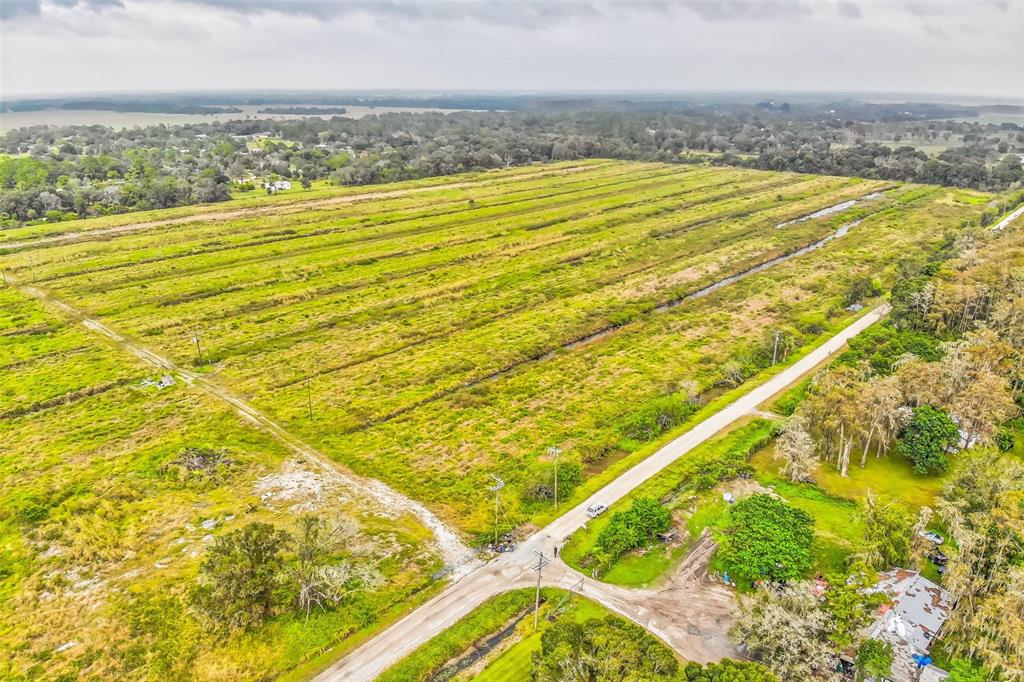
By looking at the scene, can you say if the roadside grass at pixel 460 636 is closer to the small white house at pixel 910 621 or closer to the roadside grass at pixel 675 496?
the roadside grass at pixel 675 496

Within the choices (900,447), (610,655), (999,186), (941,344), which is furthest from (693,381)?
(999,186)

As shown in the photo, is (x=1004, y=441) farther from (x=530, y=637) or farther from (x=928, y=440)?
(x=530, y=637)

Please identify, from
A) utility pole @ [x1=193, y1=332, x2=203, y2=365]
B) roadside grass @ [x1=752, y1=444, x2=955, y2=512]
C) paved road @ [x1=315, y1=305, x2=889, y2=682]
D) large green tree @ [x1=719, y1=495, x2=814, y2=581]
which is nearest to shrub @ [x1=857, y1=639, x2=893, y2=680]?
large green tree @ [x1=719, y1=495, x2=814, y2=581]

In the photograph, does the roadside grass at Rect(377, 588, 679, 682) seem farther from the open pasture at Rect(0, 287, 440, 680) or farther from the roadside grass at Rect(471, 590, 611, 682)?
the open pasture at Rect(0, 287, 440, 680)

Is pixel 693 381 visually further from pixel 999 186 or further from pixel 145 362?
pixel 999 186

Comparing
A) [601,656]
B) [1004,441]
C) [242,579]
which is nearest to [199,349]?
[242,579]
